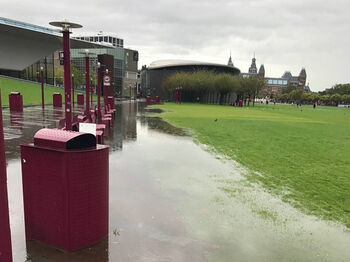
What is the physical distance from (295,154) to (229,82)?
54.3 meters

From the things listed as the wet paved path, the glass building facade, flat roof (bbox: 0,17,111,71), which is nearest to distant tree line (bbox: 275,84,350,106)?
the glass building facade

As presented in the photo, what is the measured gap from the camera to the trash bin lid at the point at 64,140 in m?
3.42

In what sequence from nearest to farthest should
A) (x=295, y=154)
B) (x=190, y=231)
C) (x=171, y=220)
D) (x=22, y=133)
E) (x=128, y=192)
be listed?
(x=190, y=231), (x=171, y=220), (x=128, y=192), (x=295, y=154), (x=22, y=133)

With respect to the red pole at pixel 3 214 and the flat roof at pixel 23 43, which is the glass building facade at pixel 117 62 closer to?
the flat roof at pixel 23 43

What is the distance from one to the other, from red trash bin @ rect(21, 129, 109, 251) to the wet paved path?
0.69ft

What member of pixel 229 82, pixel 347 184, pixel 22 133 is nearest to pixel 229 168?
pixel 347 184

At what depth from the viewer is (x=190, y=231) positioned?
13.9ft

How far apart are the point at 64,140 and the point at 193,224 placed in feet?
7.87

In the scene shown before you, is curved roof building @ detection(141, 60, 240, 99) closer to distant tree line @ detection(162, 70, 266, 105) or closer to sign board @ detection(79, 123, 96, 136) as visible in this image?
distant tree line @ detection(162, 70, 266, 105)

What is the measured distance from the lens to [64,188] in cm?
339

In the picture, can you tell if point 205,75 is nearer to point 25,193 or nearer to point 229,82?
point 229,82

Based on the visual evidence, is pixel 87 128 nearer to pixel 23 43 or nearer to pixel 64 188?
pixel 64 188

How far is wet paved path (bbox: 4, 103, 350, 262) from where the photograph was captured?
11.9 ft

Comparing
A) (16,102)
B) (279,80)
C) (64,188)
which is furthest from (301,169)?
(279,80)
